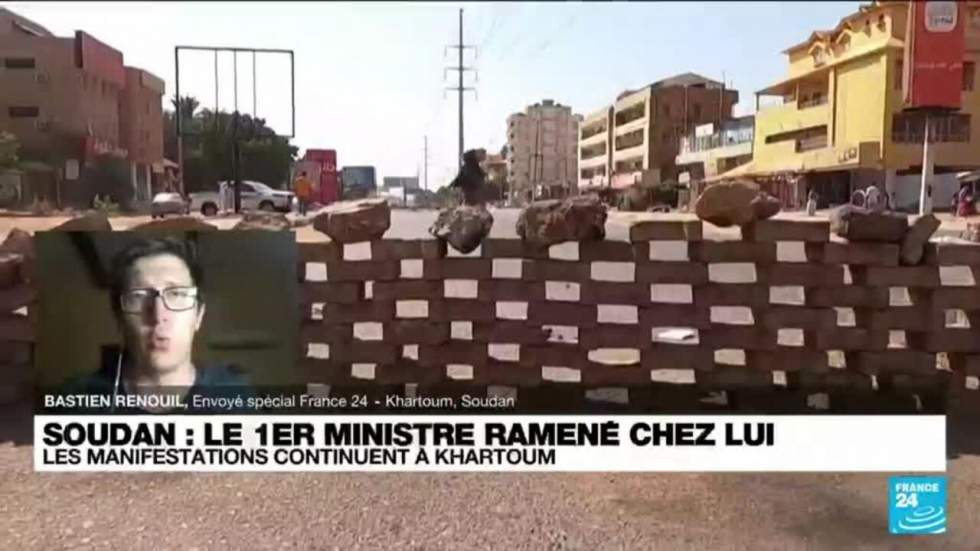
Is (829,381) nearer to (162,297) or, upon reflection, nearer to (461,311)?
(461,311)

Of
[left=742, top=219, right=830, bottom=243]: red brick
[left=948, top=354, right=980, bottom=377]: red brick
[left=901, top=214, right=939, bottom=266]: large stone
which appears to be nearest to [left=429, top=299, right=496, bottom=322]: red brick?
[left=742, top=219, right=830, bottom=243]: red brick

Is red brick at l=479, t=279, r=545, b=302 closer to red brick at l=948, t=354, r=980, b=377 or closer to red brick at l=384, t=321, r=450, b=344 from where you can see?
red brick at l=384, t=321, r=450, b=344

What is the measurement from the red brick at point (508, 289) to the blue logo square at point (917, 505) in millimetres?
1908

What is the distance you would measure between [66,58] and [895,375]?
4.57 m

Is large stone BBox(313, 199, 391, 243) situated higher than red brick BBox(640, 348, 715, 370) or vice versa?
large stone BBox(313, 199, 391, 243)

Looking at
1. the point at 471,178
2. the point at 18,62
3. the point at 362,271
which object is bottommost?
the point at 362,271

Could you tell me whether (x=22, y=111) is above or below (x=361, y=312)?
above

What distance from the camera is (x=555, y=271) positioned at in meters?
4.29

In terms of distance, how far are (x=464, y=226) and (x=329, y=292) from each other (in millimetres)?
815

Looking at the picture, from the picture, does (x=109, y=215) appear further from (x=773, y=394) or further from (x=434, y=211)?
(x=773, y=394)

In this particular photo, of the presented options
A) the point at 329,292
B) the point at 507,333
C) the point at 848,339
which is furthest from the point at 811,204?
the point at 329,292

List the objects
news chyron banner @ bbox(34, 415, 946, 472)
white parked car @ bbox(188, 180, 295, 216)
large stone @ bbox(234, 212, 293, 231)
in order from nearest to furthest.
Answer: news chyron banner @ bbox(34, 415, 946, 472) → large stone @ bbox(234, 212, 293, 231) → white parked car @ bbox(188, 180, 295, 216)

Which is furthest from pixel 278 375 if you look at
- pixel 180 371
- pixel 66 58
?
pixel 66 58

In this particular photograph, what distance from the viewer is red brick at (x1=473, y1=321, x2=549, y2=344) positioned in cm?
438
